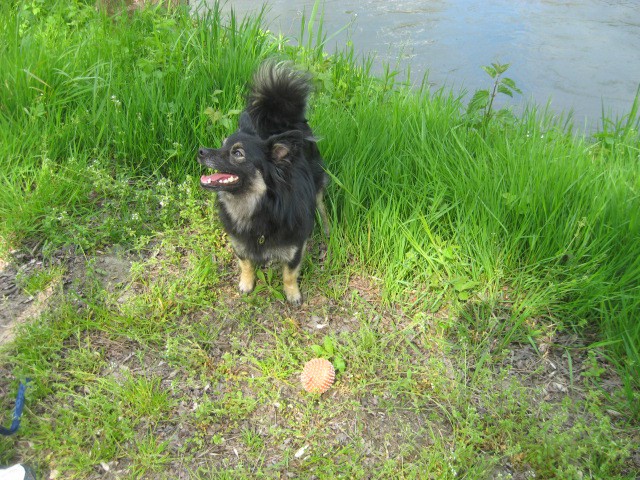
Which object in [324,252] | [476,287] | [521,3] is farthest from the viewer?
[521,3]

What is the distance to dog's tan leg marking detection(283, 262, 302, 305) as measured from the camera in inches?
105

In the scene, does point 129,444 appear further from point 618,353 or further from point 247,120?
point 618,353

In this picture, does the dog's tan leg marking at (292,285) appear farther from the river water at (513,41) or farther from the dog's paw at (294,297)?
the river water at (513,41)

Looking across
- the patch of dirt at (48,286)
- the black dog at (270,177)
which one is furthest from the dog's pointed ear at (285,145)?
the patch of dirt at (48,286)

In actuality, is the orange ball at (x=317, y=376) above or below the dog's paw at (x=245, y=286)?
below

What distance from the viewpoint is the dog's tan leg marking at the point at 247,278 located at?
2.71 m

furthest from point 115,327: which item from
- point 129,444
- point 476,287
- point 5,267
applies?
point 476,287

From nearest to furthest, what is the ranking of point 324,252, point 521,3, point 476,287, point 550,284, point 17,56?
point 550,284
point 476,287
point 324,252
point 17,56
point 521,3

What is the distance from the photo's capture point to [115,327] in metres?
2.51

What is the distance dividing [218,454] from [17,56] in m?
3.09

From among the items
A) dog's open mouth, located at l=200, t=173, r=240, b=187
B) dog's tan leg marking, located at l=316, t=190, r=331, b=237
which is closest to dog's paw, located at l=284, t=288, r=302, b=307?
dog's tan leg marking, located at l=316, t=190, r=331, b=237

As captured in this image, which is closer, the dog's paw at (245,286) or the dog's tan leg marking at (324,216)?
the dog's paw at (245,286)

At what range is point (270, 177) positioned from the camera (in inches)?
90.8

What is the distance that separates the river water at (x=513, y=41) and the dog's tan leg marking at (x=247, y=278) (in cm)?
254
